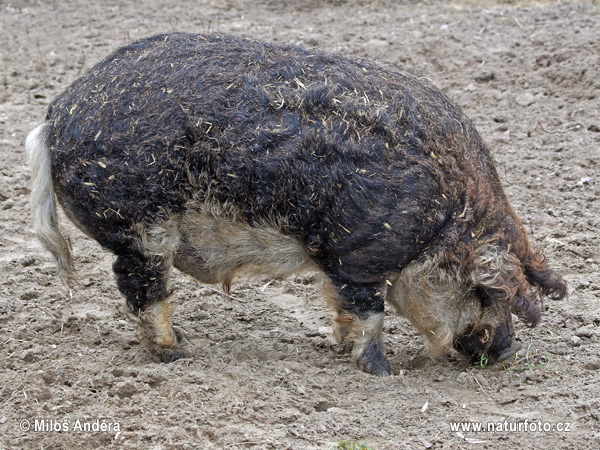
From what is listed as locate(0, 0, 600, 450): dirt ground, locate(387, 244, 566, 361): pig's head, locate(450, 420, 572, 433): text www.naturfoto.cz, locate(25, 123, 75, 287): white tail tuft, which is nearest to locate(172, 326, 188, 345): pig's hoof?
locate(0, 0, 600, 450): dirt ground

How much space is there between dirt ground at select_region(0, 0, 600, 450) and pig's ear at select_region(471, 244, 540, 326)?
0.41 metres

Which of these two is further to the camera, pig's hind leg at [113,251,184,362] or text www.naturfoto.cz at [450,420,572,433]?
pig's hind leg at [113,251,184,362]

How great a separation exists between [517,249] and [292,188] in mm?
1355

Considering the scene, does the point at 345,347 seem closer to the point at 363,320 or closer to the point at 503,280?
the point at 363,320

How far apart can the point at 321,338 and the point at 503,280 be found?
1.38 m

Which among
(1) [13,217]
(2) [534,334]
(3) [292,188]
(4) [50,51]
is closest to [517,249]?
(2) [534,334]

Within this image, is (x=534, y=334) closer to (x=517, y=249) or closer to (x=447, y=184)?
(x=517, y=249)

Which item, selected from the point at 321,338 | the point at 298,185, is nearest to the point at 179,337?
the point at 321,338

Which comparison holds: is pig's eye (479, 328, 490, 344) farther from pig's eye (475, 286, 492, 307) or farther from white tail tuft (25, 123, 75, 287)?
white tail tuft (25, 123, 75, 287)

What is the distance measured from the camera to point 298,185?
13.4 ft

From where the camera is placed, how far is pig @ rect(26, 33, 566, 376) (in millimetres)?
4051

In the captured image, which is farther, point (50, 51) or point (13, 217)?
point (50, 51)

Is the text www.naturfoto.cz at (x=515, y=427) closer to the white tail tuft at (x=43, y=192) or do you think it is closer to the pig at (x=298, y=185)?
the pig at (x=298, y=185)

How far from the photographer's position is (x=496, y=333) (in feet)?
14.5
